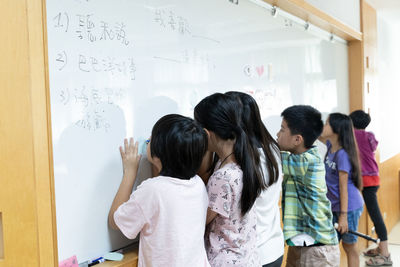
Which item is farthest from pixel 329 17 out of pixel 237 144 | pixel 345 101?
pixel 237 144

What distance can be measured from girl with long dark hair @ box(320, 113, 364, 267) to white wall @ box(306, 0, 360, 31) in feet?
2.73

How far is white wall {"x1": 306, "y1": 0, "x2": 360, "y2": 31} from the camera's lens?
3.15 m

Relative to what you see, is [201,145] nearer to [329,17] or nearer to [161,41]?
[161,41]

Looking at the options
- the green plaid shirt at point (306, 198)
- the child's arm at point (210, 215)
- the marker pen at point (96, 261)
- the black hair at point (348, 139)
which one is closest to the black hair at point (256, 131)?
the child's arm at point (210, 215)

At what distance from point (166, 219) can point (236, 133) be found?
1.22 ft

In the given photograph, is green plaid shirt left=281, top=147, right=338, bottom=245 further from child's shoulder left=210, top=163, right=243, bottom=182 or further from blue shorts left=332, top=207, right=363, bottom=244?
blue shorts left=332, top=207, right=363, bottom=244

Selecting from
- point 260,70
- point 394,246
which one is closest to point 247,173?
point 260,70

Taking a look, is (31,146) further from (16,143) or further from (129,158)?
(129,158)

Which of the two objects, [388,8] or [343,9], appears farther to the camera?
[388,8]

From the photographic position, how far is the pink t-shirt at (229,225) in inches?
55.6

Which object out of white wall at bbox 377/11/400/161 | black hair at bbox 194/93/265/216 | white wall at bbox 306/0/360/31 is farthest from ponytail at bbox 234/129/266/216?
white wall at bbox 377/11/400/161

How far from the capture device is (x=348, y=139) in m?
2.80

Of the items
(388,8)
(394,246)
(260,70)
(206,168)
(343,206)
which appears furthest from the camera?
(388,8)

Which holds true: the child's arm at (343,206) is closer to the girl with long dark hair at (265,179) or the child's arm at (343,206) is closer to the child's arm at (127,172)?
the girl with long dark hair at (265,179)
